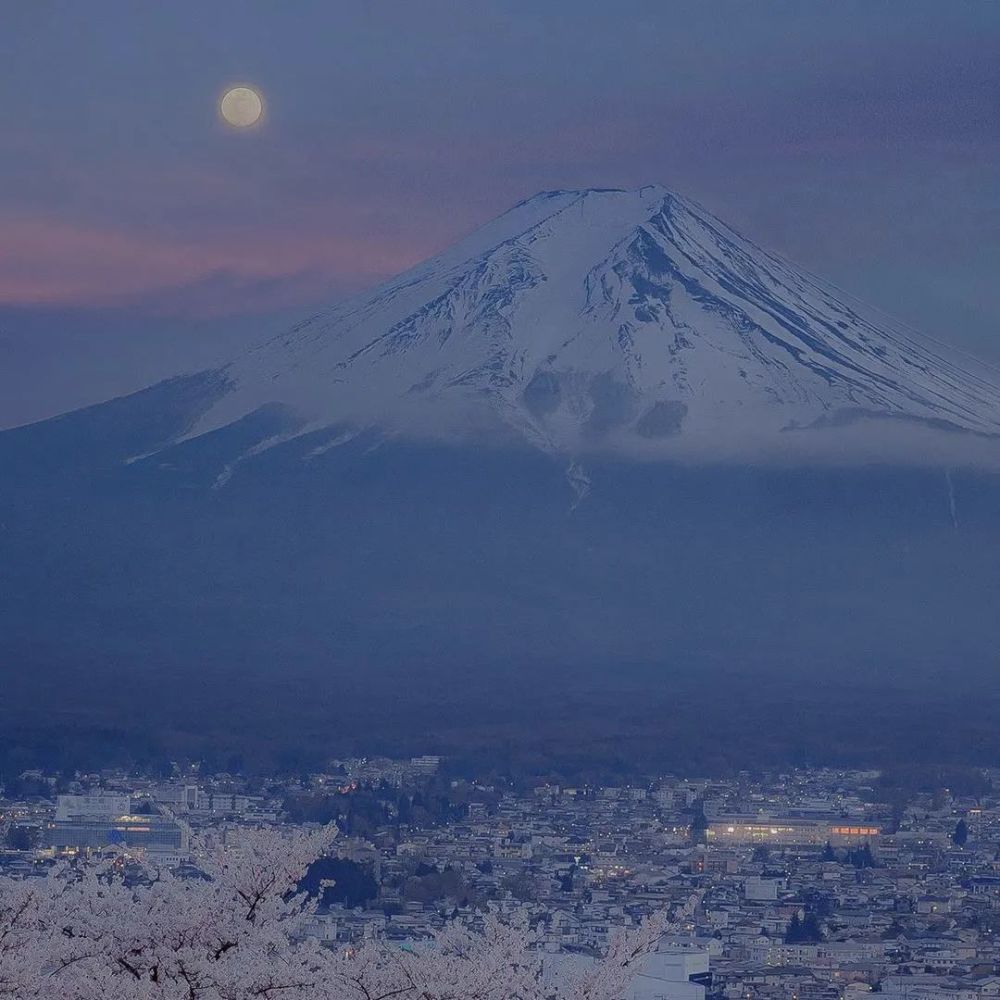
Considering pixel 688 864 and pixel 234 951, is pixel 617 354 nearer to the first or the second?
pixel 688 864

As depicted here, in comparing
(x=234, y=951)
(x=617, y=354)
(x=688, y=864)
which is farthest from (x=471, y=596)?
(x=234, y=951)

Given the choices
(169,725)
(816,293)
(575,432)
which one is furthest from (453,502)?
(169,725)

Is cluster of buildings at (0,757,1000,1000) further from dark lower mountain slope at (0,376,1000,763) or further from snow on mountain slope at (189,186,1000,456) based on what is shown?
snow on mountain slope at (189,186,1000,456)

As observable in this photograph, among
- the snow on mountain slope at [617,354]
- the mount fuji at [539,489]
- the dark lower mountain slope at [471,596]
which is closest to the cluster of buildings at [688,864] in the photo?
the dark lower mountain slope at [471,596]

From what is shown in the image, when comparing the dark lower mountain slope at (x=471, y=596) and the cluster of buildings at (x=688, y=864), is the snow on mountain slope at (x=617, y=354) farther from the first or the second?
the cluster of buildings at (x=688, y=864)

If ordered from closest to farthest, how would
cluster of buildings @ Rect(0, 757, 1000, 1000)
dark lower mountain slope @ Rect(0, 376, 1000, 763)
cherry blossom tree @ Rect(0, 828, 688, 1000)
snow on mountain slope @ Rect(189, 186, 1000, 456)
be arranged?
cherry blossom tree @ Rect(0, 828, 688, 1000) < cluster of buildings @ Rect(0, 757, 1000, 1000) < dark lower mountain slope @ Rect(0, 376, 1000, 763) < snow on mountain slope @ Rect(189, 186, 1000, 456)

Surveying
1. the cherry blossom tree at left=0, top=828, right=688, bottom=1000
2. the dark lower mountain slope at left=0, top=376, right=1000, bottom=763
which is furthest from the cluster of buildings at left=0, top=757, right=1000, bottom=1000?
the dark lower mountain slope at left=0, top=376, right=1000, bottom=763
